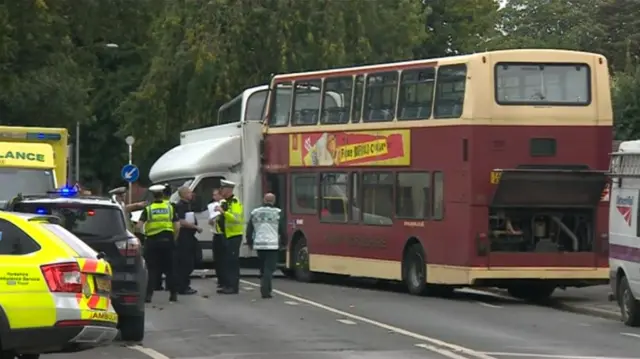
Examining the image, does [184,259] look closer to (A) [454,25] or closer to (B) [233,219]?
(B) [233,219]

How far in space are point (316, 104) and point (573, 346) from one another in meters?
12.0

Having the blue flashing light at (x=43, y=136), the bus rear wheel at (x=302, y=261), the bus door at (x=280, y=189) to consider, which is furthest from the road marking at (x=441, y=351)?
the bus door at (x=280, y=189)

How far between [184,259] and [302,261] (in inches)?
206

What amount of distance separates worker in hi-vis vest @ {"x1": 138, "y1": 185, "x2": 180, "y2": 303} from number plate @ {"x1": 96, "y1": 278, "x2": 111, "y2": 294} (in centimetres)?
792

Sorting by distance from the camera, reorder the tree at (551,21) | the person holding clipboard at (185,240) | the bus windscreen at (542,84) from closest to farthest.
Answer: the bus windscreen at (542,84), the person holding clipboard at (185,240), the tree at (551,21)

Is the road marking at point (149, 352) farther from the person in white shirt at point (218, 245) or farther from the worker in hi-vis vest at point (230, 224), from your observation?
the person in white shirt at point (218, 245)

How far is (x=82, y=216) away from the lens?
48.1 feet

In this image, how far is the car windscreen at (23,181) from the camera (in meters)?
21.5

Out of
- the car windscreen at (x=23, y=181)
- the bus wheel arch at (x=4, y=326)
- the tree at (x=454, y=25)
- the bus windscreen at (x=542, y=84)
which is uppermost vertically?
the tree at (x=454, y=25)

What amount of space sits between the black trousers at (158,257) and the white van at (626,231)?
6.24 m

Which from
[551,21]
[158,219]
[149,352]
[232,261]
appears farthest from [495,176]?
[551,21]

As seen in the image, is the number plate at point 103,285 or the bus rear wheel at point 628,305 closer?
the number plate at point 103,285

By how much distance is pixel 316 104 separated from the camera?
26.4 meters

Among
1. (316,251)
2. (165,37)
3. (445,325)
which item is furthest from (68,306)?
(165,37)
